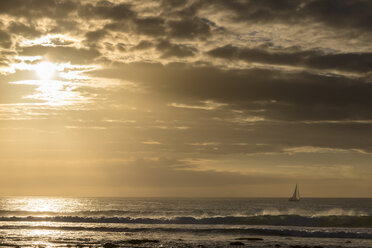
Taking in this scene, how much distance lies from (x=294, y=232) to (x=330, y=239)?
270 inches

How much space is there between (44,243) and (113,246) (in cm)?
745

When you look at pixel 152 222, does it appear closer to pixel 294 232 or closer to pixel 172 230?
pixel 172 230

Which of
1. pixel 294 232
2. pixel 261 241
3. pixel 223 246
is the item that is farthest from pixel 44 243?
pixel 294 232

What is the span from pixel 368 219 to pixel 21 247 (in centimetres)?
5498

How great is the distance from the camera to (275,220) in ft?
236

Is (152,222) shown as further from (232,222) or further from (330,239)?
(330,239)

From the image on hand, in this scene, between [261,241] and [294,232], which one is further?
[294,232]

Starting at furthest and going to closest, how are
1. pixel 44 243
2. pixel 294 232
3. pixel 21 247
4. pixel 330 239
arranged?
pixel 294 232 < pixel 330 239 < pixel 44 243 < pixel 21 247

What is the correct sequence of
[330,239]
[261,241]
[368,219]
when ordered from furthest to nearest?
[368,219]
[330,239]
[261,241]

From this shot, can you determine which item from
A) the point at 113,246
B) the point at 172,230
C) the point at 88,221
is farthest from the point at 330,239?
the point at 88,221

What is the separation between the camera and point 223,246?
131ft

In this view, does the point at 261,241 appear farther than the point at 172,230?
No

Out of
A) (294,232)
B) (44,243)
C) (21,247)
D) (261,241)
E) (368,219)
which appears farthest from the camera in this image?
(368,219)

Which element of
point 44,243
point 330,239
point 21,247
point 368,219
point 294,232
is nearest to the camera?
point 21,247
